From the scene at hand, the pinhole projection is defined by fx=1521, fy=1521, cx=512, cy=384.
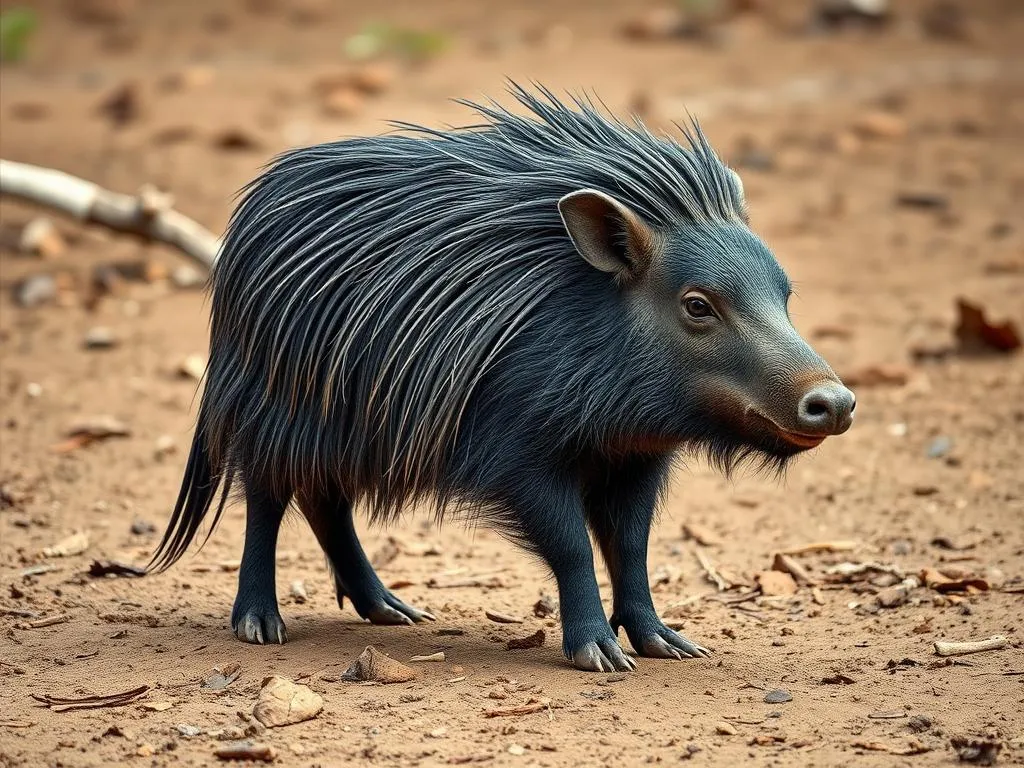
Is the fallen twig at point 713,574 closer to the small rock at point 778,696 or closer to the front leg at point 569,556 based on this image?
the front leg at point 569,556

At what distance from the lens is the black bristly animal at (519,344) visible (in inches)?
192

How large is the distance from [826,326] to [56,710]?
5.96 m

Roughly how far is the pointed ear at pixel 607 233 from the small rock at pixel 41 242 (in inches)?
250

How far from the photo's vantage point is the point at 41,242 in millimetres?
10312

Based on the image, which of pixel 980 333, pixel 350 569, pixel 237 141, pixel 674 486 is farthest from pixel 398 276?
pixel 237 141

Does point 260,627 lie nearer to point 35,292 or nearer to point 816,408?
point 816,408

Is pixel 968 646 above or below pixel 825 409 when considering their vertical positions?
below

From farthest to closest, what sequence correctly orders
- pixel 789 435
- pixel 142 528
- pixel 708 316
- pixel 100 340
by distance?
pixel 100 340, pixel 142 528, pixel 708 316, pixel 789 435

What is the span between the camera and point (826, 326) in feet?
30.9

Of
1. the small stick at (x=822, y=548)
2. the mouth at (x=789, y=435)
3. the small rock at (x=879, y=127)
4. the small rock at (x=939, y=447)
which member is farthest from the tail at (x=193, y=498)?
the small rock at (x=879, y=127)

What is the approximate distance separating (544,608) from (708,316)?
63.2 inches

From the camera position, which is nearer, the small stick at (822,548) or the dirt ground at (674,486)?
the dirt ground at (674,486)

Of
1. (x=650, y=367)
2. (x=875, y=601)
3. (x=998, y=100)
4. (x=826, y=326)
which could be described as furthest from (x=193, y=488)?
(x=998, y=100)

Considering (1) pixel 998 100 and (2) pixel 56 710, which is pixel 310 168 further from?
(1) pixel 998 100
